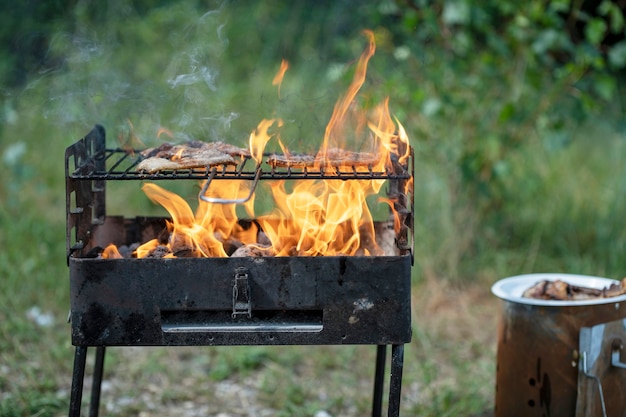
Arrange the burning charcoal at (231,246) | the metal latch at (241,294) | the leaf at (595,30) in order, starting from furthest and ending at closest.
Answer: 1. the leaf at (595,30)
2. the burning charcoal at (231,246)
3. the metal latch at (241,294)

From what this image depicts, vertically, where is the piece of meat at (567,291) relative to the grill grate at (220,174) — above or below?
below

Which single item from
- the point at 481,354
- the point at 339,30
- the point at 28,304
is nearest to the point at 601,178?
the point at 481,354

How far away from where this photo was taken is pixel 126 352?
14.6 ft

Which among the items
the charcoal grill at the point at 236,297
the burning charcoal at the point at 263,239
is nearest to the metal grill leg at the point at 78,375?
the charcoal grill at the point at 236,297

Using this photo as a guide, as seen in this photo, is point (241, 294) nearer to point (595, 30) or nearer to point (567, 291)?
point (567, 291)

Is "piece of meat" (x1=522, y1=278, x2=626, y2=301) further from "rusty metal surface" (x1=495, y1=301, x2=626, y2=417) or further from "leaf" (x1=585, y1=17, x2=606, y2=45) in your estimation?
"leaf" (x1=585, y1=17, x2=606, y2=45)

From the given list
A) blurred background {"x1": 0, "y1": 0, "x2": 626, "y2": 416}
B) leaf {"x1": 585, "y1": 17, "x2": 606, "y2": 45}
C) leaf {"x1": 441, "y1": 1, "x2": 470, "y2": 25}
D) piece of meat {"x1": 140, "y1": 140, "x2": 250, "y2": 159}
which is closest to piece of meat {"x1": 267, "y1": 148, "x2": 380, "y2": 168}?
piece of meat {"x1": 140, "y1": 140, "x2": 250, "y2": 159}

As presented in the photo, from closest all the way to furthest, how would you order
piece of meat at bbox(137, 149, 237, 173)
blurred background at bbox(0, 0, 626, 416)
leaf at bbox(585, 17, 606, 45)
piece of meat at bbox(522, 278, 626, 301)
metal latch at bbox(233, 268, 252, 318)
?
metal latch at bbox(233, 268, 252, 318)
piece of meat at bbox(137, 149, 237, 173)
piece of meat at bbox(522, 278, 626, 301)
blurred background at bbox(0, 0, 626, 416)
leaf at bbox(585, 17, 606, 45)

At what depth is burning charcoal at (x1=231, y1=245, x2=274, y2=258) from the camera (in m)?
2.70

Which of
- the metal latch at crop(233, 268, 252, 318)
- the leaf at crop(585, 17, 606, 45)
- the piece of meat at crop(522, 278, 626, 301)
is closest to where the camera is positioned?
the metal latch at crop(233, 268, 252, 318)

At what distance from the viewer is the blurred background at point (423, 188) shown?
392 centimetres

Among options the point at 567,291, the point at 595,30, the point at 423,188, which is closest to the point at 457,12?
the point at 595,30

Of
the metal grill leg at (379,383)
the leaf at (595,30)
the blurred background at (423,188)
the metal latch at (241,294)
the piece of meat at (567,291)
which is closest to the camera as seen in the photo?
the metal latch at (241,294)

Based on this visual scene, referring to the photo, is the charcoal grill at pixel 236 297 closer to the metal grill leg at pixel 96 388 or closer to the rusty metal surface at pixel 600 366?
the metal grill leg at pixel 96 388
